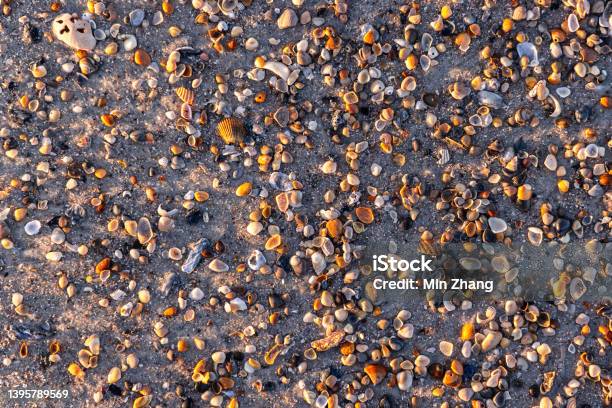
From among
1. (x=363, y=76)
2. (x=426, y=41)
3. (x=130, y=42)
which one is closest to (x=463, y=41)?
(x=426, y=41)

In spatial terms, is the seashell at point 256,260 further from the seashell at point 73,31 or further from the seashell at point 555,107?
the seashell at point 555,107

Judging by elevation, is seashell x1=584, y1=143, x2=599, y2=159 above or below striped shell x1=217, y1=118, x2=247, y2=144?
above

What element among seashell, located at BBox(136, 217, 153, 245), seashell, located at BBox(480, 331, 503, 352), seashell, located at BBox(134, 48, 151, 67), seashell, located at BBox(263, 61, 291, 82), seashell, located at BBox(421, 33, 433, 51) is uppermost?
seashell, located at BBox(421, 33, 433, 51)

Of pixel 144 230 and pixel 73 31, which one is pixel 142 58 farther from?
pixel 144 230

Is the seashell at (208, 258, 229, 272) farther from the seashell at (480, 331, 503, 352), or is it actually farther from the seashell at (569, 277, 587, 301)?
the seashell at (569, 277, 587, 301)

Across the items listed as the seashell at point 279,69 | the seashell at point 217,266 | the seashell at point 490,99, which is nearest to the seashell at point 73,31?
the seashell at point 279,69

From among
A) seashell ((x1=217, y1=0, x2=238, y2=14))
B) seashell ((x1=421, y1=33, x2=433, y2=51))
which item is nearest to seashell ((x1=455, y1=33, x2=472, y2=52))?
seashell ((x1=421, y1=33, x2=433, y2=51))

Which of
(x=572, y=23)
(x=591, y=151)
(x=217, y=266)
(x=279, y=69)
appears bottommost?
(x=217, y=266)

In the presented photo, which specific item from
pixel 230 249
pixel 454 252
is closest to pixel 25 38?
pixel 230 249
